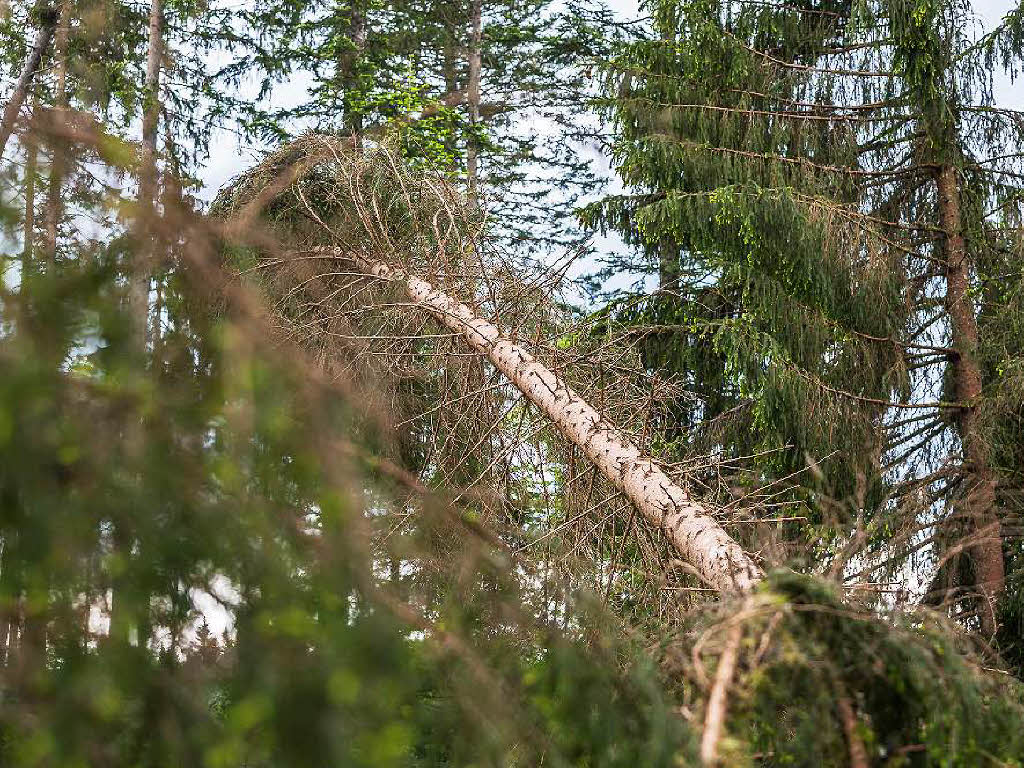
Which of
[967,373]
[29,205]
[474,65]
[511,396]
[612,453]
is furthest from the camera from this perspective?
[474,65]

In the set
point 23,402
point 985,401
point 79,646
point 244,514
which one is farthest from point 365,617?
point 985,401

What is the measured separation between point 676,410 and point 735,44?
135 inches

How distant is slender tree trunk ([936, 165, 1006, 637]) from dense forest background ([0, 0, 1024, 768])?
38 millimetres

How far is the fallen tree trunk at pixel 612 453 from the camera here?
13.3 feet

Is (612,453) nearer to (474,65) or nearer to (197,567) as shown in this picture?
(197,567)

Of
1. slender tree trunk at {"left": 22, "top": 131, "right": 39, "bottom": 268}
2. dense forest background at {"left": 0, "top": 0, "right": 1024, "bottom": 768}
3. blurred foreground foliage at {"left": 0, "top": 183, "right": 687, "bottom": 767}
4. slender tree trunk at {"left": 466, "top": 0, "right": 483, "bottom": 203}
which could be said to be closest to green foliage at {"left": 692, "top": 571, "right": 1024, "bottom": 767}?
dense forest background at {"left": 0, "top": 0, "right": 1024, "bottom": 768}

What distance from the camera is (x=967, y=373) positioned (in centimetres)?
766

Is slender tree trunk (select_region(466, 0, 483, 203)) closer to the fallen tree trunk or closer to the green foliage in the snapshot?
the fallen tree trunk

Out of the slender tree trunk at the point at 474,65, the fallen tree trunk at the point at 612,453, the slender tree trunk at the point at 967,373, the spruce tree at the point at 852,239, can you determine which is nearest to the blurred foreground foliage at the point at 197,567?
the fallen tree trunk at the point at 612,453

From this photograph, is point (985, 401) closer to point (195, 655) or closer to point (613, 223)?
point (613, 223)

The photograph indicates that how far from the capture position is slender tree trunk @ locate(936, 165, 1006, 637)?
7031 mm

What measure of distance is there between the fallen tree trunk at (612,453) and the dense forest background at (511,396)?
29 millimetres

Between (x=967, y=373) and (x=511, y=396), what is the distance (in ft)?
13.2

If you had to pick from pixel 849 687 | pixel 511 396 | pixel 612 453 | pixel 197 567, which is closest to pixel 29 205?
pixel 197 567
